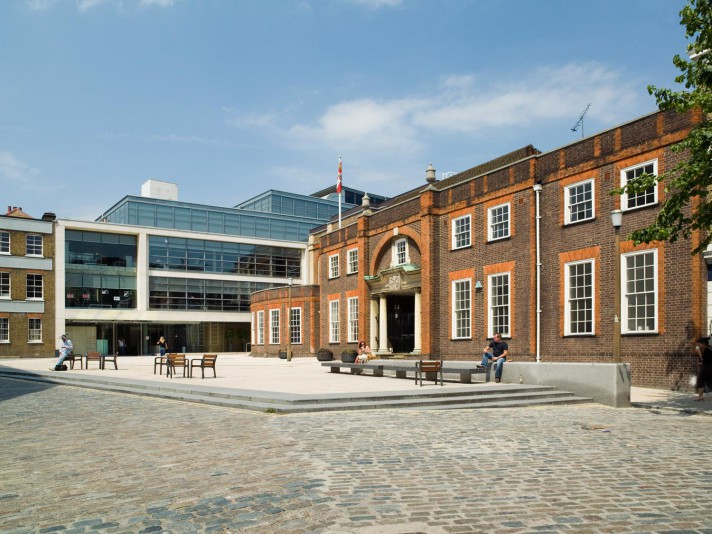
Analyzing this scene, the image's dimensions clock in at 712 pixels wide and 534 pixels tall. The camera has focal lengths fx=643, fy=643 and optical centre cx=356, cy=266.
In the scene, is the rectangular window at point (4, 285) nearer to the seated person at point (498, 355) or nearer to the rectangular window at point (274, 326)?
the rectangular window at point (274, 326)

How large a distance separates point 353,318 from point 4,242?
2879 cm

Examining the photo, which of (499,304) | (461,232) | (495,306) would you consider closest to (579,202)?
(499,304)

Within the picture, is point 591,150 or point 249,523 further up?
point 591,150

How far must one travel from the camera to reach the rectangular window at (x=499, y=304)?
2605 cm

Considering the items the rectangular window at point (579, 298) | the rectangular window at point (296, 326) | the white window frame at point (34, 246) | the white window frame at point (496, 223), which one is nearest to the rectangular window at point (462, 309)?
the white window frame at point (496, 223)

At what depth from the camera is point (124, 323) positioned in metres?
56.9

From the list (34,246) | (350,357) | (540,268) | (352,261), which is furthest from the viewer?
(34,246)

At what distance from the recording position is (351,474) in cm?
761

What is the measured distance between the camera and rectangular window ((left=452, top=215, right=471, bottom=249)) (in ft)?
93.9

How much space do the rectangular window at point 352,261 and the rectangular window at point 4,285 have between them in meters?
27.4

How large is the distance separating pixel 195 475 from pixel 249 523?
Answer: 2.09m

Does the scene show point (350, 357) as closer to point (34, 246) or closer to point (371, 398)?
point (371, 398)

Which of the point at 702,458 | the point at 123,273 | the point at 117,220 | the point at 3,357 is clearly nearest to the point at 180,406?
the point at 702,458

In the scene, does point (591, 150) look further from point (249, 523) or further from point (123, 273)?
point (123, 273)
